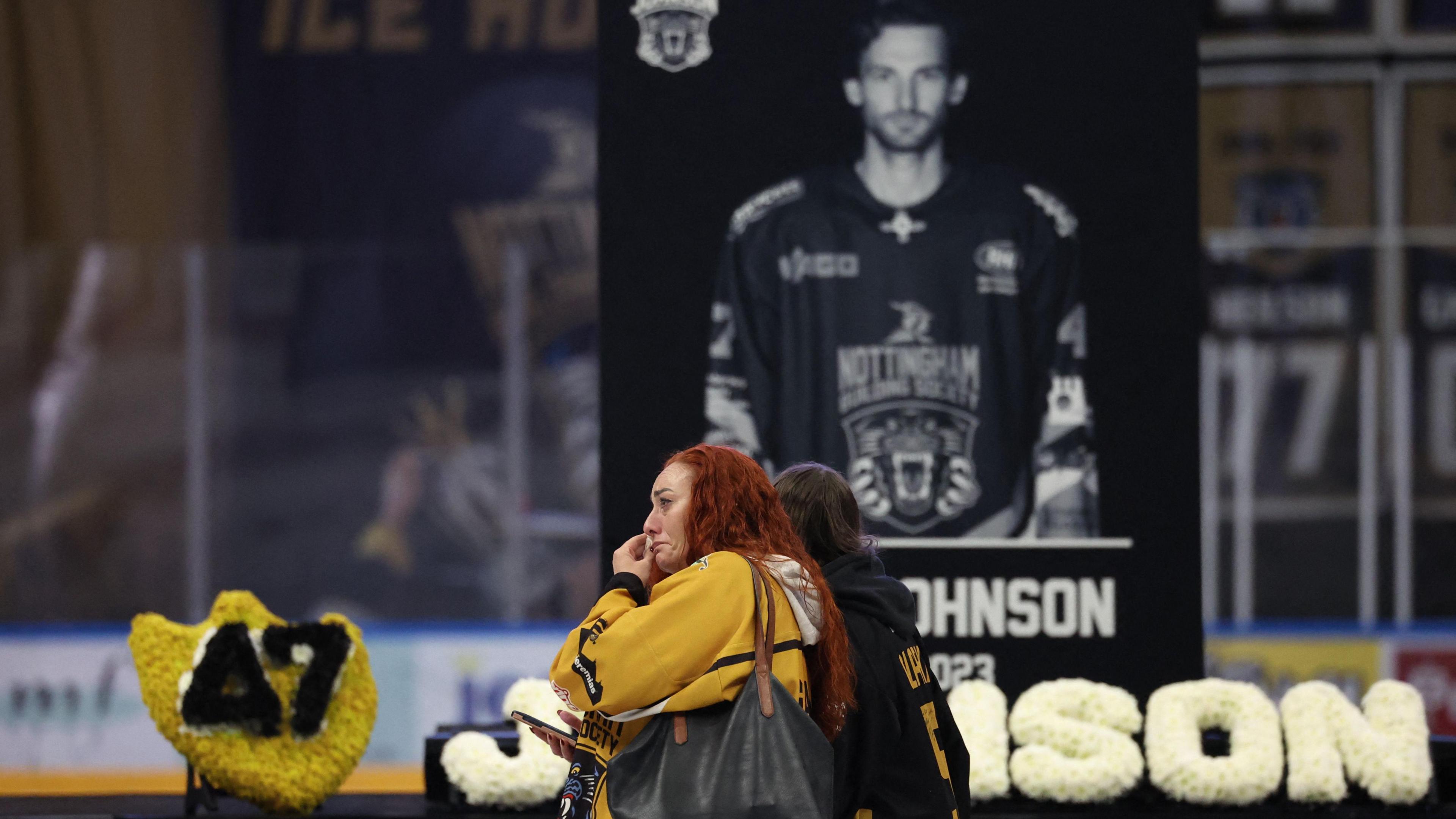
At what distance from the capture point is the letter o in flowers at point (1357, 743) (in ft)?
13.3

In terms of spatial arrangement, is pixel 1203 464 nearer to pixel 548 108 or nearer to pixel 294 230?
pixel 548 108

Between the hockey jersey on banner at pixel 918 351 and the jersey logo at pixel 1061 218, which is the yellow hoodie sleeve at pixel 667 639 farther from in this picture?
the jersey logo at pixel 1061 218

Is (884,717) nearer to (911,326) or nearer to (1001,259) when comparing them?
(911,326)

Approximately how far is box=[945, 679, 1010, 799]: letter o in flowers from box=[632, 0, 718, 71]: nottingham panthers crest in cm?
201

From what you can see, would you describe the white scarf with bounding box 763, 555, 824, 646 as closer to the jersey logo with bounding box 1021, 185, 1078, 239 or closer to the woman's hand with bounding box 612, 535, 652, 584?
the woman's hand with bounding box 612, 535, 652, 584

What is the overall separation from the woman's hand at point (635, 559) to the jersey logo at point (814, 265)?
180 cm

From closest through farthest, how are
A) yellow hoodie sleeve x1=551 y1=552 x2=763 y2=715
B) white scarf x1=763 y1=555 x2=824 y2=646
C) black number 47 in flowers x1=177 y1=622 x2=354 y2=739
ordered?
1. yellow hoodie sleeve x1=551 y1=552 x2=763 y2=715
2. white scarf x1=763 y1=555 x2=824 y2=646
3. black number 47 in flowers x1=177 y1=622 x2=354 y2=739

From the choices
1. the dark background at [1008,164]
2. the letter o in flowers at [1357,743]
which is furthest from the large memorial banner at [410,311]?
the letter o in flowers at [1357,743]

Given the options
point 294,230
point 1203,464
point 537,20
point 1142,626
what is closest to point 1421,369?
point 1203,464

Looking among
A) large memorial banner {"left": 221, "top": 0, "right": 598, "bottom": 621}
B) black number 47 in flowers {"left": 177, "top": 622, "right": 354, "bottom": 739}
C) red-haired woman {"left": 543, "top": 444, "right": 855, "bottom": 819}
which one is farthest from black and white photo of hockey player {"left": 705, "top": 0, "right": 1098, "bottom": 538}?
large memorial banner {"left": 221, "top": 0, "right": 598, "bottom": 621}

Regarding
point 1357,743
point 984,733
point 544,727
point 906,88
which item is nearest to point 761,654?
point 544,727

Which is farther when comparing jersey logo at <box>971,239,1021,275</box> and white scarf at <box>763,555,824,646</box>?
jersey logo at <box>971,239,1021,275</box>

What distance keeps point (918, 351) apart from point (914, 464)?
0.34m

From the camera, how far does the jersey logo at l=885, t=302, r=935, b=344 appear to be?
451cm
